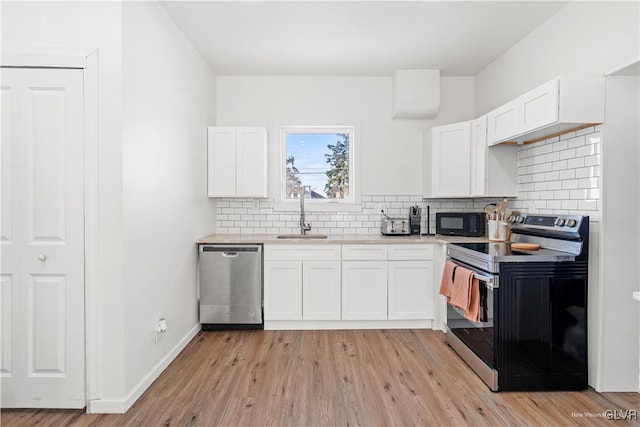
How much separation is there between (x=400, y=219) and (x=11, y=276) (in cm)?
336

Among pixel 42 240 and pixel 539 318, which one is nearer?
pixel 42 240

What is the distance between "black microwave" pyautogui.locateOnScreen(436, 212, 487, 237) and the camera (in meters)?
3.56

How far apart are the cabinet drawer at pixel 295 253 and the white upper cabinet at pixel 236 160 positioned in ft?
2.29

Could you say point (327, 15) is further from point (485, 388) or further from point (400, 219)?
point (485, 388)

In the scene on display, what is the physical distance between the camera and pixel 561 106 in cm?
226

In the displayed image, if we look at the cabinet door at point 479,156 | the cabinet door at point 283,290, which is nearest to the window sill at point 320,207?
the cabinet door at point 283,290

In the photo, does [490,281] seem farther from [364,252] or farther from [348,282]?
[348,282]

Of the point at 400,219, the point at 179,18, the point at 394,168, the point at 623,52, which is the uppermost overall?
the point at 179,18

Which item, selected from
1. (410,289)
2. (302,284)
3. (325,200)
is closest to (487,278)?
(410,289)

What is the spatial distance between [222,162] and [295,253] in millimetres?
1311

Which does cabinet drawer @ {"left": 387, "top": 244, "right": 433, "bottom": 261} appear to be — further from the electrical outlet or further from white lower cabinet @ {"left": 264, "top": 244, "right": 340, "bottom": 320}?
the electrical outlet

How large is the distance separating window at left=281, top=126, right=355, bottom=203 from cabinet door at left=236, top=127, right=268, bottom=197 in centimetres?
45

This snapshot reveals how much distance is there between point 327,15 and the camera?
9.05 feet

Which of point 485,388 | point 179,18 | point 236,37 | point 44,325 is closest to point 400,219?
point 485,388
